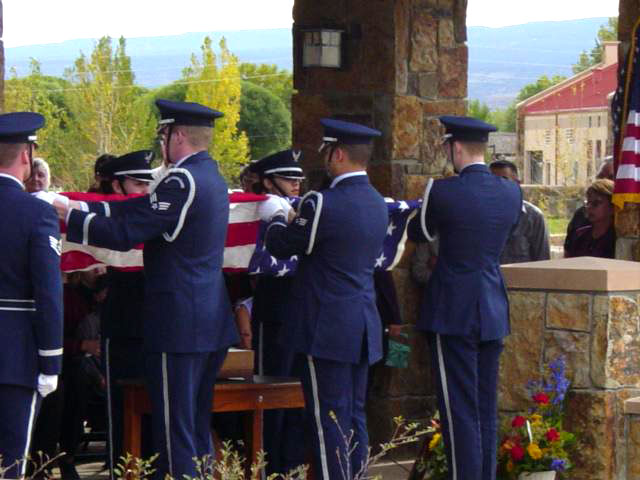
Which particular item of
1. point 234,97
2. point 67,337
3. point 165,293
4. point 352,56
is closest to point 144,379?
point 165,293

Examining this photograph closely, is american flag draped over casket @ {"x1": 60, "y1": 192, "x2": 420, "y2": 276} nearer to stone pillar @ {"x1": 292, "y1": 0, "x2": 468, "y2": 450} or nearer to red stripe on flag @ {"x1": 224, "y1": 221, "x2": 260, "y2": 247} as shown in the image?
red stripe on flag @ {"x1": 224, "y1": 221, "x2": 260, "y2": 247}

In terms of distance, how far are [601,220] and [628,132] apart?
0.58 meters

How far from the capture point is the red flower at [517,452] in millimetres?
7516

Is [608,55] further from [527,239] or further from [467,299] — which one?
[467,299]

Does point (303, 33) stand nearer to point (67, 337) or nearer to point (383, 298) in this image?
point (383, 298)

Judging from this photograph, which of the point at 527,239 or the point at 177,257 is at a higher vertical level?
the point at 177,257

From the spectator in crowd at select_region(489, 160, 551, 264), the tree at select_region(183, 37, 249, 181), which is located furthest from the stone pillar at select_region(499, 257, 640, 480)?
the tree at select_region(183, 37, 249, 181)

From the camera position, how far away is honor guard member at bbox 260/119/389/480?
7.03 m

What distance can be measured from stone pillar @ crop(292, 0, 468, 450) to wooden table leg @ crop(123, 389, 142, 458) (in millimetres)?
2397

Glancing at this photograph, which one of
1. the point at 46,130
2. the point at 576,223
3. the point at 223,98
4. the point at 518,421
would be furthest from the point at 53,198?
the point at 223,98

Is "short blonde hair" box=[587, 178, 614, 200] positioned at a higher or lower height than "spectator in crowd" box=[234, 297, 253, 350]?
higher

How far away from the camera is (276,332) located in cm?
816

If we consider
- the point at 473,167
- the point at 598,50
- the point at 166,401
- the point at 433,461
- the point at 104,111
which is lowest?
the point at 433,461

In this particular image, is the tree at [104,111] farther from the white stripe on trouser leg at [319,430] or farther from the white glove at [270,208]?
the white stripe on trouser leg at [319,430]
